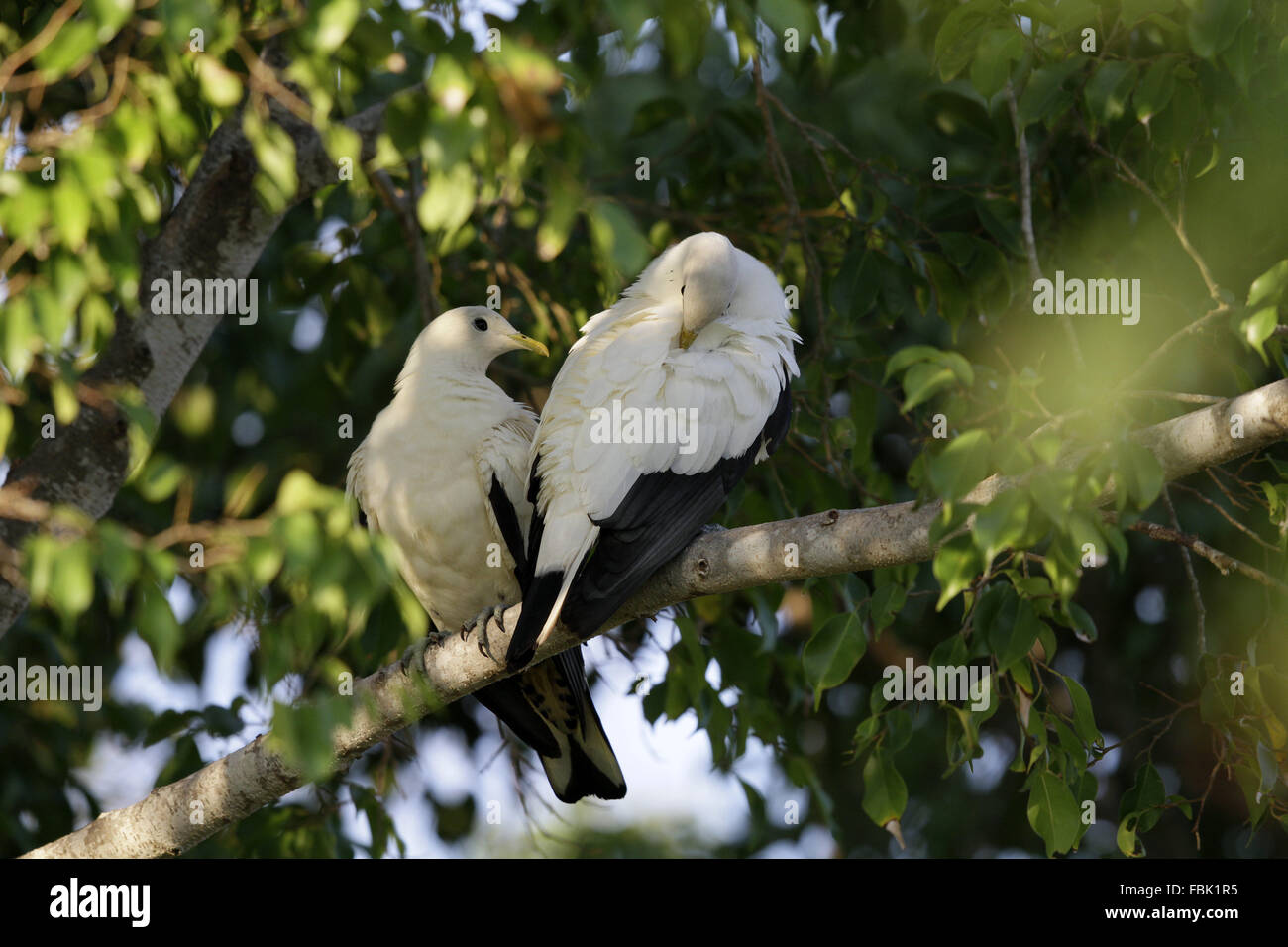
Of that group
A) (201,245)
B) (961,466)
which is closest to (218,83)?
(961,466)

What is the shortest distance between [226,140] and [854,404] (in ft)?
6.18

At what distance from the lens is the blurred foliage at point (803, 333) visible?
65.6 inches

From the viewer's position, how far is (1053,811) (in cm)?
242

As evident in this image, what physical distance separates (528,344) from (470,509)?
60cm

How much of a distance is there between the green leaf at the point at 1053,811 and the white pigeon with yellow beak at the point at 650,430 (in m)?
0.88

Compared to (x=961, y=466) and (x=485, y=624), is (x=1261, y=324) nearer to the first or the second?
(x=961, y=466)

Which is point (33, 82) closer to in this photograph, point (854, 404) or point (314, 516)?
point (314, 516)

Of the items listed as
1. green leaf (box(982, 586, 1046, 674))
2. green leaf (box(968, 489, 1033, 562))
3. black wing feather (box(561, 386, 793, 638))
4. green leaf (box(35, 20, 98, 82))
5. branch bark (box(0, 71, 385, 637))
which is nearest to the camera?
green leaf (box(35, 20, 98, 82))

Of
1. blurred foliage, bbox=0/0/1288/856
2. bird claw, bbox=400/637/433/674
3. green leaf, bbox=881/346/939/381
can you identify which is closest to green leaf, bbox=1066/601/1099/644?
blurred foliage, bbox=0/0/1288/856

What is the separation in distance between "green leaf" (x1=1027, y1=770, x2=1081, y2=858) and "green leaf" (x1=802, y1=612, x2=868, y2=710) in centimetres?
44

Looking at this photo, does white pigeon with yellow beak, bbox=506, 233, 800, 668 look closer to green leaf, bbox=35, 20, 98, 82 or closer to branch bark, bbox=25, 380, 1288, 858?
branch bark, bbox=25, 380, 1288, 858

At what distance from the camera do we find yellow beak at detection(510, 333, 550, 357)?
3.65 m

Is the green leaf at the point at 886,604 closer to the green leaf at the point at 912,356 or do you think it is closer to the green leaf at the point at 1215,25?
the green leaf at the point at 912,356

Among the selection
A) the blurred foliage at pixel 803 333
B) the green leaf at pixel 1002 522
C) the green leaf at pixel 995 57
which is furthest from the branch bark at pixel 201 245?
the green leaf at pixel 1002 522
